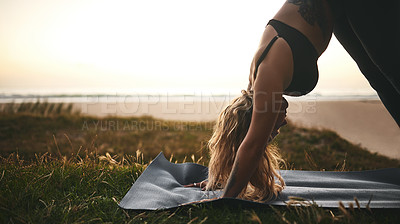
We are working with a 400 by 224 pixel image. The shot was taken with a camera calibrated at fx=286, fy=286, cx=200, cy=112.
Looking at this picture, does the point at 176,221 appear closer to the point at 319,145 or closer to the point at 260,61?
the point at 260,61

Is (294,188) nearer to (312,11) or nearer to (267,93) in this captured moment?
(267,93)

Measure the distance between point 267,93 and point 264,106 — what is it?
0.28 ft

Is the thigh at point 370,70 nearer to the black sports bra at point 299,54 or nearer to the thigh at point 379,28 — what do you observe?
the thigh at point 379,28

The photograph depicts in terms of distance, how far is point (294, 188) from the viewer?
242 centimetres

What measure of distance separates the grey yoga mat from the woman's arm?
225 millimetres

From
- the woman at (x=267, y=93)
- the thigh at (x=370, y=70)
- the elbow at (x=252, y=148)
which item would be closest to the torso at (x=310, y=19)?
the woman at (x=267, y=93)

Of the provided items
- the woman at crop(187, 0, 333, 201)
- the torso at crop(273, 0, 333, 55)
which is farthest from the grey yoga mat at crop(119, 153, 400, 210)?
the torso at crop(273, 0, 333, 55)

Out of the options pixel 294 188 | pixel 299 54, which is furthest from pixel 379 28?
pixel 294 188

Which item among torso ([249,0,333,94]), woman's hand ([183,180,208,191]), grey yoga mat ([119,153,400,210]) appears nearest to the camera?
torso ([249,0,333,94])

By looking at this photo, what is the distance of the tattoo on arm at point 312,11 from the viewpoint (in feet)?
6.31

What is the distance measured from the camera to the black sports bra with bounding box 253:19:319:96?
1.82 m

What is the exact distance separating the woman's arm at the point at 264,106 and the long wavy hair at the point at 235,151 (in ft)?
0.62

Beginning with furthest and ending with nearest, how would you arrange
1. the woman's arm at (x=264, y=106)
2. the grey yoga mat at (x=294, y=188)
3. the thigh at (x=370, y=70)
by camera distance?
1. the thigh at (x=370, y=70)
2. the grey yoga mat at (x=294, y=188)
3. the woman's arm at (x=264, y=106)

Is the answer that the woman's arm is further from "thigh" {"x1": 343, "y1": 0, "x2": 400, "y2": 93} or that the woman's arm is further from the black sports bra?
"thigh" {"x1": 343, "y1": 0, "x2": 400, "y2": 93}
